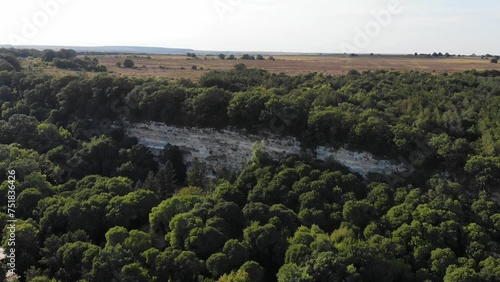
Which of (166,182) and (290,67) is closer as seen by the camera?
(166,182)

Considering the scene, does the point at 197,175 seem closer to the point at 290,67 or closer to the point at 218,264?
the point at 218,264

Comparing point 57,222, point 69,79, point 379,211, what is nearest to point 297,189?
point 379,211

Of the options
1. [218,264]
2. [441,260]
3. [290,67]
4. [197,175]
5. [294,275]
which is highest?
[290,67]

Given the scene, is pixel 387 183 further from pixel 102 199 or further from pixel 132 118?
pixel 132 118

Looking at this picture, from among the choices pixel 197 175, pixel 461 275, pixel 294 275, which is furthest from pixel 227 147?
pixel 461 275

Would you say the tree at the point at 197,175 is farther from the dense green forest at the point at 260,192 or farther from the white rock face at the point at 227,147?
the white rock face at the point at 227,147

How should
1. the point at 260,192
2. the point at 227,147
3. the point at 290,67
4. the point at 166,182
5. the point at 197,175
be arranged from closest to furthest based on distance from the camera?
1. the point at 260,192
2. the point at 166,182
3. the point at 197,175
4. the point at 227,147
5. the point at 290,67

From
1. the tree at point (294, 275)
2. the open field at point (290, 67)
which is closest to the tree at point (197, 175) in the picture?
the tree at point (294, 275)
